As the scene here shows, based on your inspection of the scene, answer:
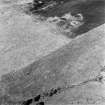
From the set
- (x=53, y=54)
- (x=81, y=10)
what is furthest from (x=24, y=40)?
(x=81, y=10)

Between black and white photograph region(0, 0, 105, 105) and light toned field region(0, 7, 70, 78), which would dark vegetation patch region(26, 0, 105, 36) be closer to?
black and white photograph region(0, 0, 105, 105)

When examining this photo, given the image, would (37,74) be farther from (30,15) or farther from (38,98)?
(30,15)

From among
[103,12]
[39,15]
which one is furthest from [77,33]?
[39,15]

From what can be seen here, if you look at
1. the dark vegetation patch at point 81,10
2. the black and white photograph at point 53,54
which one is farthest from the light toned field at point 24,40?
the dark vegetation patch at point 81,10

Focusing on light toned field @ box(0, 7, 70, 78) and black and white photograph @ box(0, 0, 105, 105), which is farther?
light toned field @ box(0, 7, 70, 78)

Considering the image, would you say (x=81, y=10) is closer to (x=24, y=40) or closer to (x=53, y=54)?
(x=24, y=40)

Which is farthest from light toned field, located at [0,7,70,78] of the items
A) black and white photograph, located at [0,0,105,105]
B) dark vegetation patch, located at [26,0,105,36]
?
dark vegetation patch, located at [26,0,105,36]

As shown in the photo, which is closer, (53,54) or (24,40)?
(53,54)

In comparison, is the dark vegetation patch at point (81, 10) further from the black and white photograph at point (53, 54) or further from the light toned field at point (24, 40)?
the light toned field at point (24, 40)
